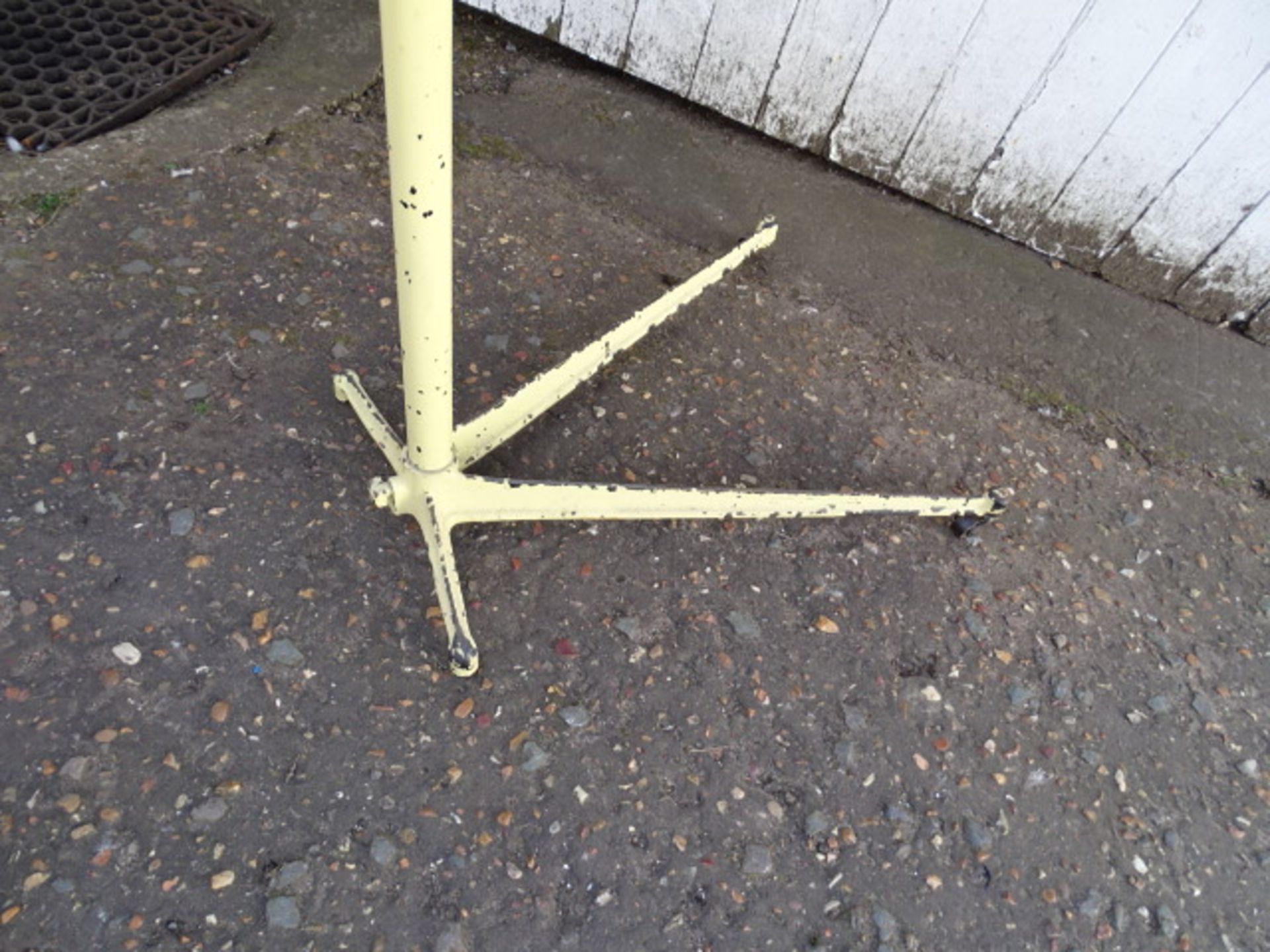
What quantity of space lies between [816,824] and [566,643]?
0.47 metres

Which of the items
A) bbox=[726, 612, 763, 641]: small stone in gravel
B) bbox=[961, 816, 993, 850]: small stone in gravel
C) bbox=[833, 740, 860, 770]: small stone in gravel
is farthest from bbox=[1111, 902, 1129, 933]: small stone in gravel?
bbox=[726, 612, 763, 641]: small stone in gravel

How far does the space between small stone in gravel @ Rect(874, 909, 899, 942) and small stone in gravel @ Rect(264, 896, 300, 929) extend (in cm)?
78

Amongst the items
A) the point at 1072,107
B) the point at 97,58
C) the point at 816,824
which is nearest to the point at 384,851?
the point at 816,824

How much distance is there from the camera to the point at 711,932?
3.85 feet

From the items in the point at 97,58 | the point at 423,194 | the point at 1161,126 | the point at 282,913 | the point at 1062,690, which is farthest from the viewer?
the point at 97,58

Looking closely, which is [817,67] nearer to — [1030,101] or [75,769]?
[1030,101]

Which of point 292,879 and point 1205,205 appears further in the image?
point 1205,205

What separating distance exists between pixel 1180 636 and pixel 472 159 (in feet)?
6.29

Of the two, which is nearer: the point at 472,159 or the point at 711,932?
the point at 711,932

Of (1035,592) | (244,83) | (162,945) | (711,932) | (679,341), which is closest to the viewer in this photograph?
(162,945)

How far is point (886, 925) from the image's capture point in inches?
48.0

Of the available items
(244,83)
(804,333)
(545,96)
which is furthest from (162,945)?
(545,96)

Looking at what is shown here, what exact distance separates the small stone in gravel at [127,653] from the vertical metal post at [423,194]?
50cm

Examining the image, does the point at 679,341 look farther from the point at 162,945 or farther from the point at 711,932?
the point at 162,945
